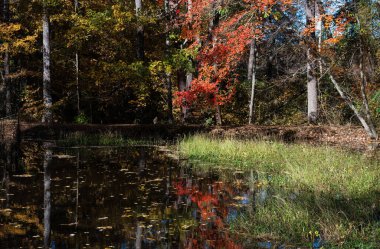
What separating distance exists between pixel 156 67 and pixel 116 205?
14.6 m

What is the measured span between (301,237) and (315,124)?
16.0 meters

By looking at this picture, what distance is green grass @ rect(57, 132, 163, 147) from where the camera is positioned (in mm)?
17797

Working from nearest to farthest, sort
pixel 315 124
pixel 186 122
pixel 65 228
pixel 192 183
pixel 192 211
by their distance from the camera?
pixel 65 228, pixel 192 211, pixel 192 183, pixel 315 124, pixel 186 122

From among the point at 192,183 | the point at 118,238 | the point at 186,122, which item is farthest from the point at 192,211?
the point at 186,122

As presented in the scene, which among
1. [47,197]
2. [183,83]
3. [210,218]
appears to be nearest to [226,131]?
[183,83]

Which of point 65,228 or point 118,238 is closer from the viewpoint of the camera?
point 118,238

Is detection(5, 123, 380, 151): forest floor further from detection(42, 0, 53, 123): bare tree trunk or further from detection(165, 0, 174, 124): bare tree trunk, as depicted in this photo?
detection(165, 0, 174, 124): bare tree trunk

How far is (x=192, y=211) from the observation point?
23.4 ft

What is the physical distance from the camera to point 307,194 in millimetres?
7688

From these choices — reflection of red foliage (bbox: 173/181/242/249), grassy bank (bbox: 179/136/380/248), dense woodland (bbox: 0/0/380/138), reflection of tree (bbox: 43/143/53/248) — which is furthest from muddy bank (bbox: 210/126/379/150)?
reflection of red foliage (bbox: 173/181/242/249)

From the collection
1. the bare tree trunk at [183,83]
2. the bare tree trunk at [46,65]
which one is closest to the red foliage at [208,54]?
the bare tree trunk at [183,83]

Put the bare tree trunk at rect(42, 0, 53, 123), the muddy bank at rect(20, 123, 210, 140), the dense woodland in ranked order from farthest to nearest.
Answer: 1. the bare tree trunk at rect(42, 0, 53, 123)
2. the dense woodland
3. the muddy bank at rect(20, 123, 210, 140)

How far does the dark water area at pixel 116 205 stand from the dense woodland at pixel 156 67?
7.91 metres

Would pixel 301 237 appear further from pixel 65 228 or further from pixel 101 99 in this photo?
pixel 101 99
